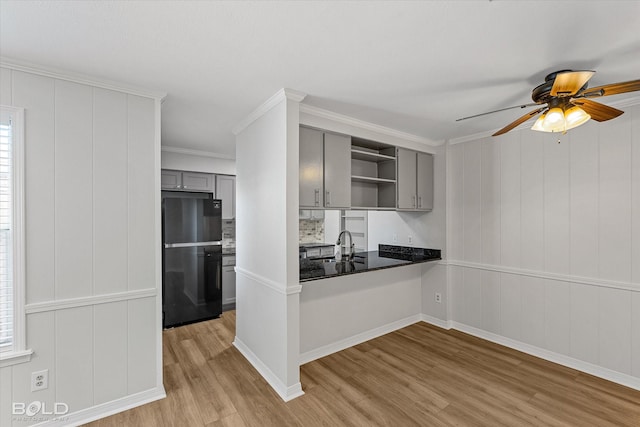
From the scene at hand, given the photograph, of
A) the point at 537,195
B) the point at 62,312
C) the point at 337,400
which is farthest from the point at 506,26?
the point at 62,312

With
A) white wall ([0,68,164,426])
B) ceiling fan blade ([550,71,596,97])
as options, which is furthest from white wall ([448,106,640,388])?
white wall ([0,68,164,426])

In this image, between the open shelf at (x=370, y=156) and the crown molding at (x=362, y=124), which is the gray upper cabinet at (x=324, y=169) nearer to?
the crown molding at (x=362, y=124)

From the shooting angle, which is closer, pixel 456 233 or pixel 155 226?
pixel 155 226

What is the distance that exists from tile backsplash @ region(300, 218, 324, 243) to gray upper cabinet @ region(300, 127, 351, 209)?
53.7 inches

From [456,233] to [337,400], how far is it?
2534 millimetres

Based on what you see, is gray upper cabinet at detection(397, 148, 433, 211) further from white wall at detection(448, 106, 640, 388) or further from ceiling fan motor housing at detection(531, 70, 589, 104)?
ceiling fan motor housing at detection(531, 70, 589, 104)

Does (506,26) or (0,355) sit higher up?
(506,26)

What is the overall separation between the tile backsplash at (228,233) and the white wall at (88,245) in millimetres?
2378

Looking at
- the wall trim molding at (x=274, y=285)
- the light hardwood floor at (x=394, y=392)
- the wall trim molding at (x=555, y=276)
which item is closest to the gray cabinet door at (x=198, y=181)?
the wall trim molding at (x=274, y=285)

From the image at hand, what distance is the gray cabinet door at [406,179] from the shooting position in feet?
11.7

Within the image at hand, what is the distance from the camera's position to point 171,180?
4.22 m

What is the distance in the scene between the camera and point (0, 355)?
1818mm

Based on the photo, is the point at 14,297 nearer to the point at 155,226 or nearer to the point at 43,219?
the point at 43,219

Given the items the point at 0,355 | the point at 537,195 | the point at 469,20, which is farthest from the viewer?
the point at 537,195
